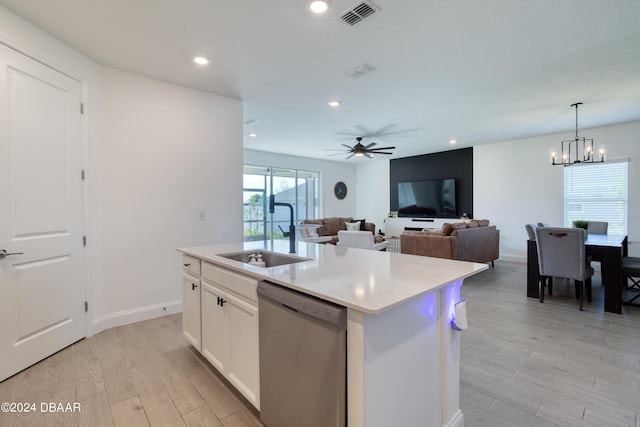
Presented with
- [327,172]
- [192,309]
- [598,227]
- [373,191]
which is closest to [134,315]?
[192,309]

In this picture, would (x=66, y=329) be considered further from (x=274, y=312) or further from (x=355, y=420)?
(x=355, y=420)

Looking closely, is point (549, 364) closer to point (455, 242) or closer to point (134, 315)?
point (455, 242)

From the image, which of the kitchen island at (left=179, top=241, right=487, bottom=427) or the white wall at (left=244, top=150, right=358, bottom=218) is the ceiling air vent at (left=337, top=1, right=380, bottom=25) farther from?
the white wall at (left=244, top=150, right=358, bottom=218)

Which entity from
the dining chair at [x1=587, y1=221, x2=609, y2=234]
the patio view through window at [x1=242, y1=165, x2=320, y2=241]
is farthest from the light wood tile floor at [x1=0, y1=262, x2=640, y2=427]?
the patio view through window at [x1=242, y1=165, x2=320, y2=241]

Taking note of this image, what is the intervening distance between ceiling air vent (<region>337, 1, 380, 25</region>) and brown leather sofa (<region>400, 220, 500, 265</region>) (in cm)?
363

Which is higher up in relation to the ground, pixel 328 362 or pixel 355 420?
pixel 328 362

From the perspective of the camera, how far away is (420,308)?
140 centimetres

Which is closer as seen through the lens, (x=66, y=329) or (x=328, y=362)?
(x=328, y=362)

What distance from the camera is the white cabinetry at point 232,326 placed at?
1.69 meters

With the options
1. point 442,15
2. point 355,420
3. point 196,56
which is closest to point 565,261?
point 442,15

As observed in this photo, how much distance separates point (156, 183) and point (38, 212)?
109cm

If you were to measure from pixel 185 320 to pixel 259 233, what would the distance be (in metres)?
5.52

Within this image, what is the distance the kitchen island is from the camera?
45.5 inches

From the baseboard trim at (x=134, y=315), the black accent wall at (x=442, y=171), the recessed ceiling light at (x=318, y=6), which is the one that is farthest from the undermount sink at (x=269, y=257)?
the black accent wall at (x=442, y=171)
